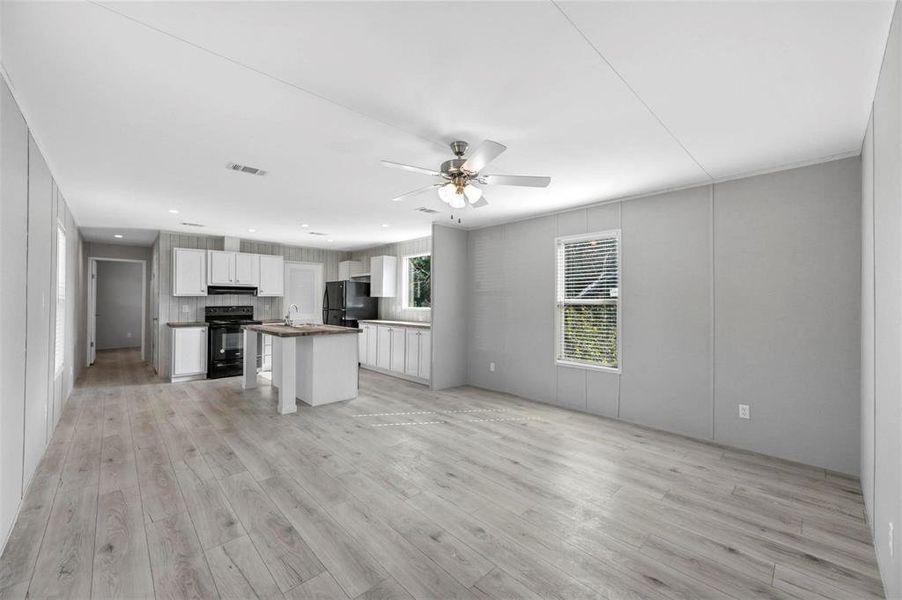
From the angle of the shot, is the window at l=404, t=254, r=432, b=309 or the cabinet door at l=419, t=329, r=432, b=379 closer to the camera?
the cabinet door at l=419, t=329, r=432, b=379

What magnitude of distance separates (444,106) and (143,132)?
201 cm

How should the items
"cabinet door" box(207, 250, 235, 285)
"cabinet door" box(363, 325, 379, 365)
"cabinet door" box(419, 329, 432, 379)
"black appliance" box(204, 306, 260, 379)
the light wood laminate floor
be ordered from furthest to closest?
1. "cabinet door" box(363, 325, 379, 365)
2. "cabinet door" box(207, 250, 235, 285)
3. "black appliance" box(204, 306, 260, 379)
4. "cabinet door" box(419, 329, 432, 379)
5. the light wood laminate floor

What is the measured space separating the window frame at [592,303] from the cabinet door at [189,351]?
533cm

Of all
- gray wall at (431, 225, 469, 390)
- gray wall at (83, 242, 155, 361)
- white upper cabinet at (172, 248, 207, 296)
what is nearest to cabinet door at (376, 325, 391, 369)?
gray wall at (431, 225, 469, 390)

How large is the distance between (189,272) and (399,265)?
11.2ft

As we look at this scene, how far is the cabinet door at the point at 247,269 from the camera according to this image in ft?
21.8

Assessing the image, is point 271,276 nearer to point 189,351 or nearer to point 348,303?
point 348,303

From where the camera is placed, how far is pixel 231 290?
669 centimetres

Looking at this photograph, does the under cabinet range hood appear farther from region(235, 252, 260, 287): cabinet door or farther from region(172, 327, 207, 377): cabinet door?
region(172, 327, 207, 377): cabinet door

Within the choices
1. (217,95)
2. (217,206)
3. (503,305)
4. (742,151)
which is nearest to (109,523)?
(217,95)

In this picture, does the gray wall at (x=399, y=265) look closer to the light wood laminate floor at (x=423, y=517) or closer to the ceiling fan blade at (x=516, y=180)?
the light wood laminate floor at (x=423, y=517)

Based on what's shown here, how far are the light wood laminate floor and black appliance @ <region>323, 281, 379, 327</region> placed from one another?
3.52 metres

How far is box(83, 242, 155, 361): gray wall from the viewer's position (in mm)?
7555

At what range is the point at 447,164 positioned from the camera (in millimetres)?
2709
